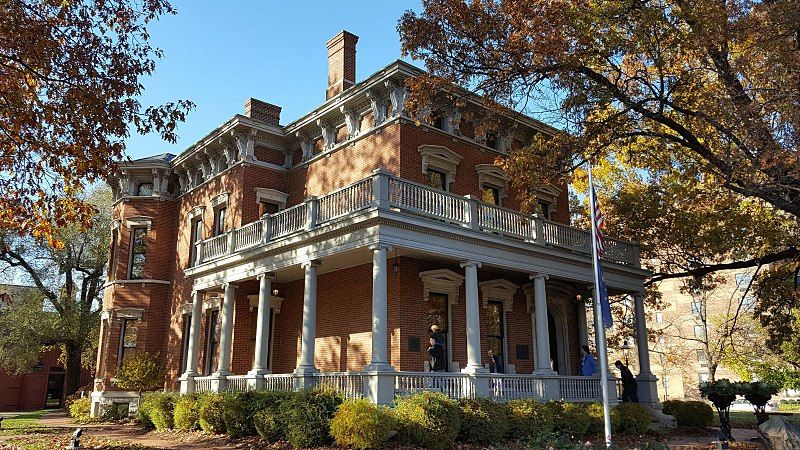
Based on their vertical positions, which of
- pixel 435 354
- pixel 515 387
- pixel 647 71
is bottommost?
pixel 515 387

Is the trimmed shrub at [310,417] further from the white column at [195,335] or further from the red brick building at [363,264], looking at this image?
the white column at [195,335]

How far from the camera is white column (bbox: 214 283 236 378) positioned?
1900cm

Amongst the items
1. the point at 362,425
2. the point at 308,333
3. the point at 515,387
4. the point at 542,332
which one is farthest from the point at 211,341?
the point at 542,332

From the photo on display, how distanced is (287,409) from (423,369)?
452cm

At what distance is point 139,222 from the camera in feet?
90.5

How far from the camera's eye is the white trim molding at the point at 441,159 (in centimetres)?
1877

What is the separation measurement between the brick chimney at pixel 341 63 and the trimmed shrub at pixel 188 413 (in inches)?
471

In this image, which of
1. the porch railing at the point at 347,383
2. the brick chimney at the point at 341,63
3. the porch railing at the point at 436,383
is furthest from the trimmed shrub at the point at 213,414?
the brick chimney at the point at 341,63

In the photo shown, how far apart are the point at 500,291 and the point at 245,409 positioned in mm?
8837

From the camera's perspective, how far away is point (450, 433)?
42.2 feet

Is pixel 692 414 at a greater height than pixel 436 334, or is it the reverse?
pixel 436 334

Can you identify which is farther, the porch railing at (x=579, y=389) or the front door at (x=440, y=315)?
the front door at (x=440, y=315)

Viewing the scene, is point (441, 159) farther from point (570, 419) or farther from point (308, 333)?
point (570, 419)

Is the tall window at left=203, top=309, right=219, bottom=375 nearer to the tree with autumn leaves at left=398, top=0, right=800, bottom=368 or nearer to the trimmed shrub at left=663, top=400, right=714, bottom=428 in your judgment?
the tree with autumn leaves at left=398, top=0, right=800, bottom=368
